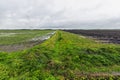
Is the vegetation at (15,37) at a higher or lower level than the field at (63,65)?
lower

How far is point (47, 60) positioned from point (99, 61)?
624 cm

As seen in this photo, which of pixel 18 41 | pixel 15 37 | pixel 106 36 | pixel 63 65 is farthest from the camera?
pixel 15 37

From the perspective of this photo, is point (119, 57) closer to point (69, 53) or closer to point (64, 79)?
point (69, 53)

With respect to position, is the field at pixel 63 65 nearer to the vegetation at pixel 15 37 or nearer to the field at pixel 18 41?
the field at pixel 18 41

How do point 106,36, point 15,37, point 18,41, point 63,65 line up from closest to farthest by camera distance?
point 63,65 < point 18,41 < point 106,36 < point 15,37

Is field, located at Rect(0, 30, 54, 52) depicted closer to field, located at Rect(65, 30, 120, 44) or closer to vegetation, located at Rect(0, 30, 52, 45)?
vegetation, located at Rect(0, 30, 52, 45)

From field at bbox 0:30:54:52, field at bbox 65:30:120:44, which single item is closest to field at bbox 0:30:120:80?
field at bbox 0:30:54:52

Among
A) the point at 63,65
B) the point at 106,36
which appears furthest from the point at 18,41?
the point at 63,65

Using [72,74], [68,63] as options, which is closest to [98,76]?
[72,74]

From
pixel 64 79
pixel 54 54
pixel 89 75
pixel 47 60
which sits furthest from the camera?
pixel 54 54

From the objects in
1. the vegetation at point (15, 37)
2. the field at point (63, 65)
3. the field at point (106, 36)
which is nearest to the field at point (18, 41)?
the vegetation at point (15, 37)

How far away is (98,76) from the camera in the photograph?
20.0 meters

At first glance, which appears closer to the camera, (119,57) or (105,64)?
(105,64)

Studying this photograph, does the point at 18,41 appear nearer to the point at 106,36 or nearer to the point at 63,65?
the point at 106,36
